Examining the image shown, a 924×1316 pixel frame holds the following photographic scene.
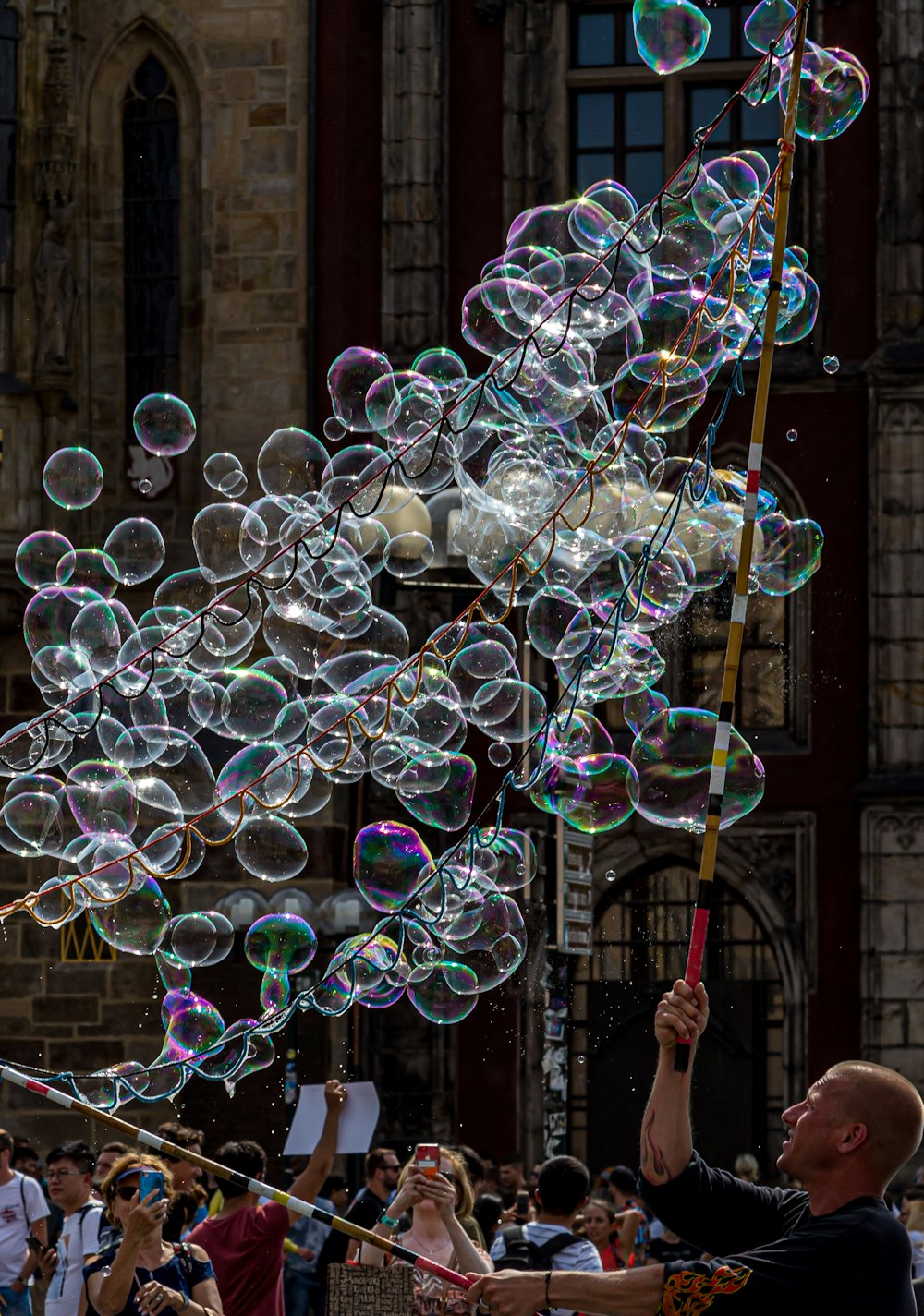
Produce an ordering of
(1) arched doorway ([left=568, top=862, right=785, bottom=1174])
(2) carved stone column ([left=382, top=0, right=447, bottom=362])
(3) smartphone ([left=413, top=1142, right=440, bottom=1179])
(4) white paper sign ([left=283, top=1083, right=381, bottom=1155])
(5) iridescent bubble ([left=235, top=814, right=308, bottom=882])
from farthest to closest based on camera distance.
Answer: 1. (2) carved stone column ([left=382, top=0, right=447, bottom=362])
2. (1) arched doorway ([left=568, top=862, right=785, bottom=1174])
3. (5) iridescent bubble ([left=235, top=814, right=308, bottom=882])
4. (4) white paper sign ([left=283, top=1083, right=381, bottom=1155])
5. (3) smartphone ([left=413, top=1142, right=440, bottom=1179])

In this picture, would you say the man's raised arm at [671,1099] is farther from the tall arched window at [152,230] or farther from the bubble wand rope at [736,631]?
the tall arched window at [152,230]

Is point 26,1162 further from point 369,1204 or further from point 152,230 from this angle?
point 152,230

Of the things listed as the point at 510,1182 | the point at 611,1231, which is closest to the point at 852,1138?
the point at 611,1231

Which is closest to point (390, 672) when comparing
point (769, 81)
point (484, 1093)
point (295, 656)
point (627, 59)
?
point (295, 656)

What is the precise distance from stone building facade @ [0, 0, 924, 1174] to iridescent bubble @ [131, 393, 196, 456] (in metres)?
7.32

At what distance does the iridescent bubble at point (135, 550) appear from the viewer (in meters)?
10.8

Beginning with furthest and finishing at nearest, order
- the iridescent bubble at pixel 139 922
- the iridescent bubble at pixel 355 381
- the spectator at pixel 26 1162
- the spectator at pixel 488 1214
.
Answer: the spectator at pixel 26 1162
the spectator at pixel 488 1214
the iridescent bubble at pixel 355 381
the iridescent bubble at pixel 139 922

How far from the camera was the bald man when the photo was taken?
13.7 ft

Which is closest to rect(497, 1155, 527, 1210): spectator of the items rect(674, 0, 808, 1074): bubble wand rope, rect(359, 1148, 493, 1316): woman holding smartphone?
rect(359, 1148, 493, 1316): woman holding smartphone

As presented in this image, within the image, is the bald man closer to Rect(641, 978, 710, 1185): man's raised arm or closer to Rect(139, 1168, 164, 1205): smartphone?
Rect(641, 978, 710, 1185): man's raised arm

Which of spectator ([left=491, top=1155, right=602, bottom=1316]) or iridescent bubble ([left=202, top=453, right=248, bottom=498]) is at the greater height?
iridescent bubble ([left=202, top=453, right=248, bottom=498])

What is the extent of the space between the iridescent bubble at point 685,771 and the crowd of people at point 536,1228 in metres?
1.32

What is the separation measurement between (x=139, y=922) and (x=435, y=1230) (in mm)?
2355

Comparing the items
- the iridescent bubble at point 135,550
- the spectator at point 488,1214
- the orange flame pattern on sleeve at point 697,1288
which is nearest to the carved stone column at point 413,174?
the iridescent bubble at point 135,550
